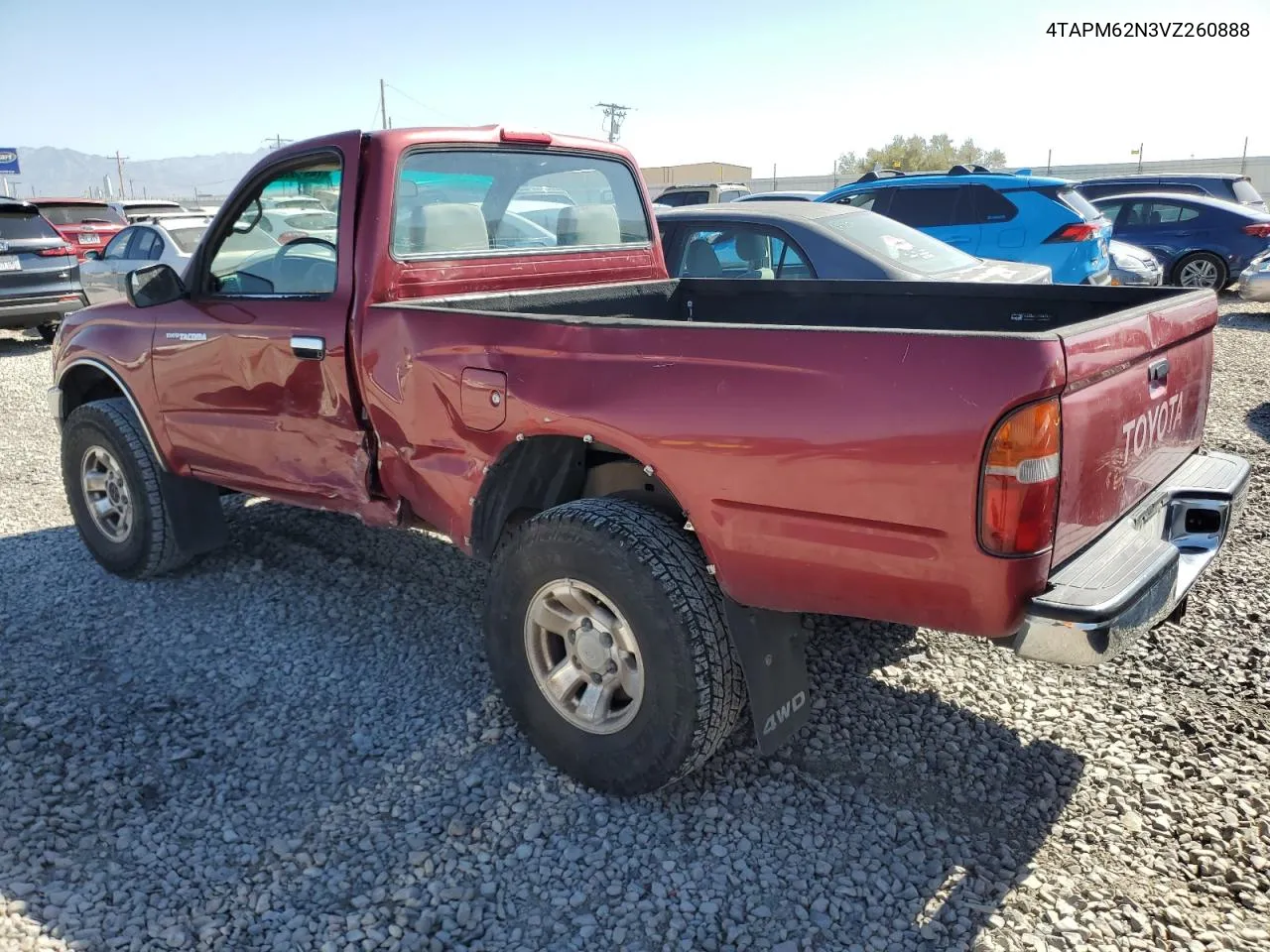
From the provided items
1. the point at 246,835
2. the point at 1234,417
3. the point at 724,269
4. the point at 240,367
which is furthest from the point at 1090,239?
the point at 246,835

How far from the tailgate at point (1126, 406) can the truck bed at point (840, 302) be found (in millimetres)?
221

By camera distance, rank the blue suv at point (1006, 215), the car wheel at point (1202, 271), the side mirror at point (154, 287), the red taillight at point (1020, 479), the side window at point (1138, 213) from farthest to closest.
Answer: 1. the side window at point (1138, 213)
2. the car wheel at point (1202, 271)
3. the blue suv at point (1006, 215)
4. the side mirror at point (154, 287)
5. the red taillight at point (1020, 479)

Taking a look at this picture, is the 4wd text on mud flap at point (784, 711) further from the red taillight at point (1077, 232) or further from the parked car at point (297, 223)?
the red taillight at point (1077, 232)

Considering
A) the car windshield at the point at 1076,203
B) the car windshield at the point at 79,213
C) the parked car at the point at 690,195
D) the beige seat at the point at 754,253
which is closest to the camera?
the beige seat at the point at 754,253

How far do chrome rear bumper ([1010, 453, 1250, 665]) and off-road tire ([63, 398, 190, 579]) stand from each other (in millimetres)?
3756

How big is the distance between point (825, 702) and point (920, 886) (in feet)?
3.09

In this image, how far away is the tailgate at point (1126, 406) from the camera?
2.21 meters

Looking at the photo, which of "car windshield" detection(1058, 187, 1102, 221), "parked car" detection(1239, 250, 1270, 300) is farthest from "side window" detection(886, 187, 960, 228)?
"parked car" detection(1239, 250, 1270, 300)

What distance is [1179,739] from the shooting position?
311 cm

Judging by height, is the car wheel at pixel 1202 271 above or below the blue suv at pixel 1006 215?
below

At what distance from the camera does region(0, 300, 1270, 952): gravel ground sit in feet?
7.91

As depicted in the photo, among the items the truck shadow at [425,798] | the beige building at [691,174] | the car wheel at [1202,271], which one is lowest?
the truck shadow at [425,798]

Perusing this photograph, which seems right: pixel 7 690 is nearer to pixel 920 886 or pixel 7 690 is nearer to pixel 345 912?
pixel 345 912

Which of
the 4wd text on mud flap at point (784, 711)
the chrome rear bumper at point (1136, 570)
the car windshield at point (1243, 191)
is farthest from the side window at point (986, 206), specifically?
the car windshield at point (1243, 191)
